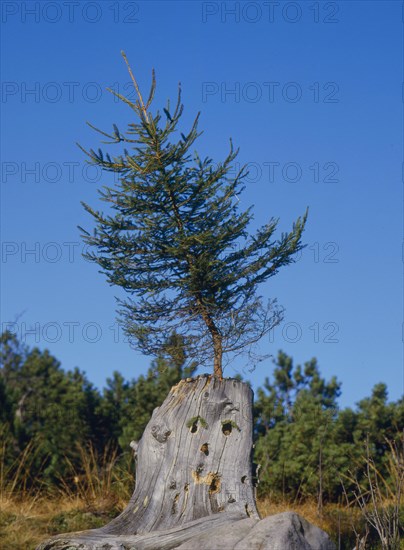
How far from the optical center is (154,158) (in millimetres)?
9227

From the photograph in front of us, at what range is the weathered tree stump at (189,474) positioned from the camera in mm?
8547

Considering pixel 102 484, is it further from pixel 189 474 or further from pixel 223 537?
pixel 223 537

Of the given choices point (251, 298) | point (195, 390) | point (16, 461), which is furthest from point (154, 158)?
point (16, 461)

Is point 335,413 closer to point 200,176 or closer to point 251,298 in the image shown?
point 251,298

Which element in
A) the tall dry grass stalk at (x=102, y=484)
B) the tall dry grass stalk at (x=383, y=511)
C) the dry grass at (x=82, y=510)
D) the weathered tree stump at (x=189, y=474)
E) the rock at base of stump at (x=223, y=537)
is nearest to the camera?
the rock at base of stump at (x=223, y=537)

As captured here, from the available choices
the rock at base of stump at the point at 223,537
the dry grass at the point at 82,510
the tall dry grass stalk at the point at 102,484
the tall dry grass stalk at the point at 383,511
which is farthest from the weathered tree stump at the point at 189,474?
the tall dry grass stalk at the point at 102,484

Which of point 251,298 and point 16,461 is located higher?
point 251,298

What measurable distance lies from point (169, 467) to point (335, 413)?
9271mm

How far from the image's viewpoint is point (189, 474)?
30.2 feet

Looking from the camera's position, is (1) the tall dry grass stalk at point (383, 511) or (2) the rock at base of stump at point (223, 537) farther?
(1) the tall dry grass stalk at point (383, 511)

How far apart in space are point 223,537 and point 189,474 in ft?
5.15

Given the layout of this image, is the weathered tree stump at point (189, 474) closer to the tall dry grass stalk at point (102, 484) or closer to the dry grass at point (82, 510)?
the dry grass at point (82, 510)

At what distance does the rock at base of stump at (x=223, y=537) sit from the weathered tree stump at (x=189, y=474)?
0.01 m

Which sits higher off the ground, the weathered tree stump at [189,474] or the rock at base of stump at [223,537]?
the weathered tree stump at [189,474]
